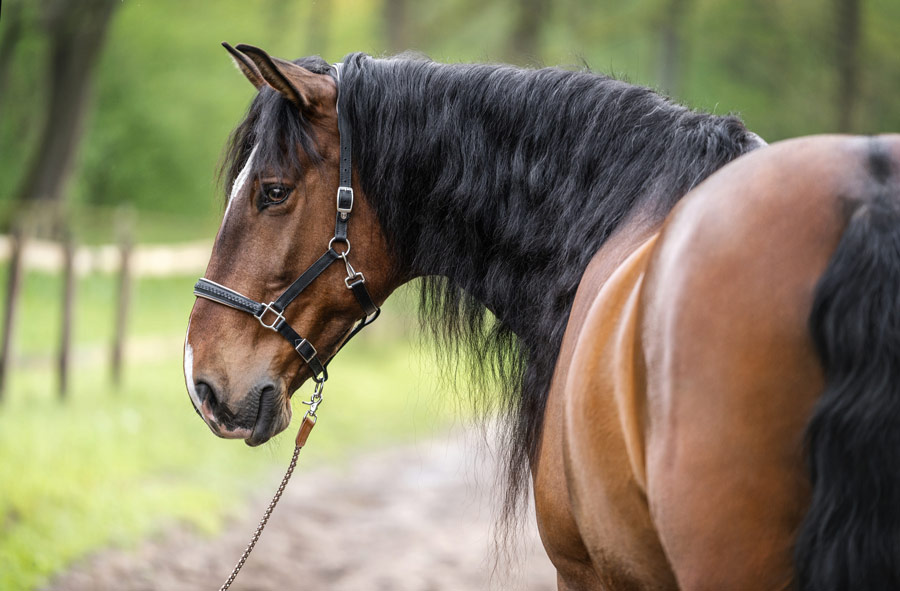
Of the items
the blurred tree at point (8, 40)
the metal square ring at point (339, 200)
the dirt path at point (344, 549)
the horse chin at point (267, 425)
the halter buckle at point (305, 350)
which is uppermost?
the blurred tree at point (8, 40)

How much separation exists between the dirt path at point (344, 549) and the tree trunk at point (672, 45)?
31.4 ft

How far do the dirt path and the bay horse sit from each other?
1.86 m

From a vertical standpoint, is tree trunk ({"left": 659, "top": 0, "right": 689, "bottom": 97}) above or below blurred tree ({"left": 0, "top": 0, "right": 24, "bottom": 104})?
above

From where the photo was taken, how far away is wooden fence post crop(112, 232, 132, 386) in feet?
30.4

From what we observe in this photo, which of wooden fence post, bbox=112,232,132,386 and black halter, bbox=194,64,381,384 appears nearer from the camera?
black halter, bbox=194,64,381,384

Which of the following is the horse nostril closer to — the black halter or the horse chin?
the horse chin

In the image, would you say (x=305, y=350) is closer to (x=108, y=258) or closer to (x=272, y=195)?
(x=272, y=195)

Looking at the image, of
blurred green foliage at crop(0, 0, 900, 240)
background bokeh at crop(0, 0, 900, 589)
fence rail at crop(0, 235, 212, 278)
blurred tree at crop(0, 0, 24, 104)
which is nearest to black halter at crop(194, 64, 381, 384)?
background bokeh at crop(0, 0, 900, 589)

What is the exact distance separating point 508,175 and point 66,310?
7.20m

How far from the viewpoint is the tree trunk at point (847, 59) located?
9.61 metres

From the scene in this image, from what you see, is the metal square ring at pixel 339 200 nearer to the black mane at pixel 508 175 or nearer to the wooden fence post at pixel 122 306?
the black mane at pixel 508 175

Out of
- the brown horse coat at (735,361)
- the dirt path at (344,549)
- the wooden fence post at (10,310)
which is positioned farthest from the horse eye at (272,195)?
the wooden fence post at (10,310)

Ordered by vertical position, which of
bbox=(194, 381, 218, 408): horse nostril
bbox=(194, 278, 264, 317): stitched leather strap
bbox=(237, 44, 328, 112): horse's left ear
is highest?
bbox=(237, 44, 328, 112): horse's left ear

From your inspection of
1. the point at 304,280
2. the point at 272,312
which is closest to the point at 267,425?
the point at 272,312
